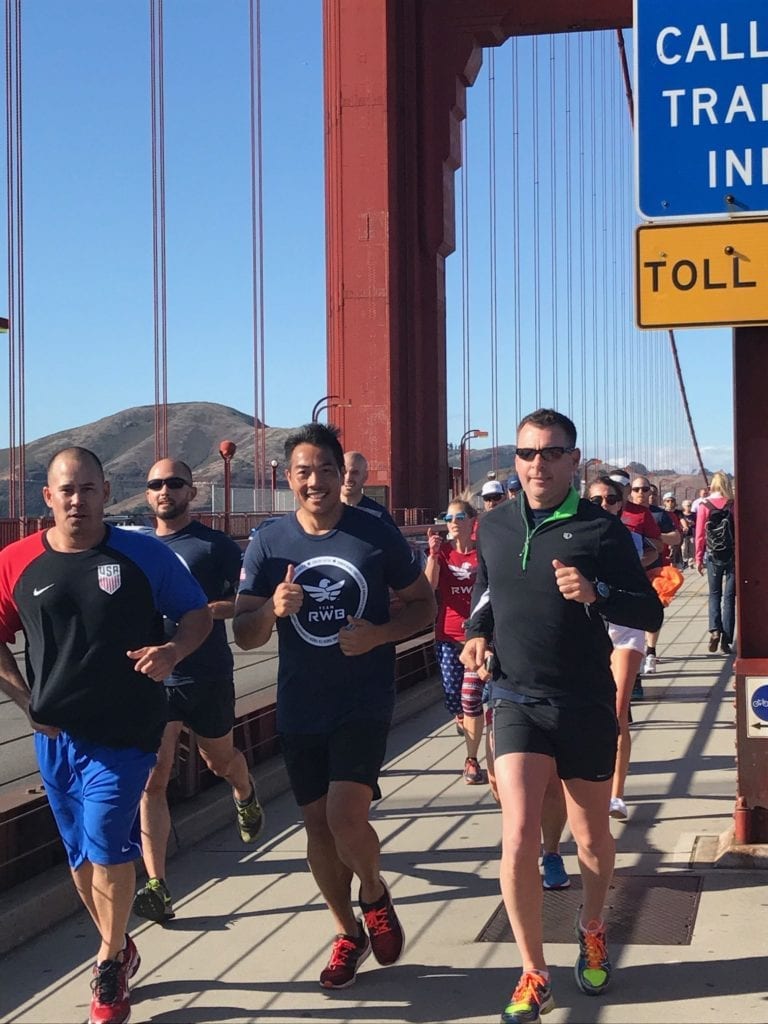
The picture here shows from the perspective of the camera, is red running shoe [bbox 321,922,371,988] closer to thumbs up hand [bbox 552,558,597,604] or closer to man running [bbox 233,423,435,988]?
man running [bbox 233,423,435,988]

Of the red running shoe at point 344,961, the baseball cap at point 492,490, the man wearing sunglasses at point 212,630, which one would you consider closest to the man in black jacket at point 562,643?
the red running shoe at point 344,961

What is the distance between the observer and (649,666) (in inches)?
488

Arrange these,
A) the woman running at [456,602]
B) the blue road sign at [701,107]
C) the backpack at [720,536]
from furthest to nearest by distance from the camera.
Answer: the backpack at [720,536]
the woman running at [456,602]
the blue road sign at [701,107]

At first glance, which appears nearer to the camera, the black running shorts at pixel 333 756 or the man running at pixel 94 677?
the man running at pixel 94 677

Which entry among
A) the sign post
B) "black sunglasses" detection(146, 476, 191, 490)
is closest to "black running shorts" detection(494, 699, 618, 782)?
the sign post

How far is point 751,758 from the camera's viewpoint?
221 inches

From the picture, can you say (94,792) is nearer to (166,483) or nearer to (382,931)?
(382,931)

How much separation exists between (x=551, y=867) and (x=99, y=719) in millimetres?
2034

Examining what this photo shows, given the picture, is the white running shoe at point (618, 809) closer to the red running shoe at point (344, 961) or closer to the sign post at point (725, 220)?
the sign post at point (725, 220)

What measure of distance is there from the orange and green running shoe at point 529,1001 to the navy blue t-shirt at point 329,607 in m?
0.91

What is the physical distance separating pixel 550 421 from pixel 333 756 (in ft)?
3.82

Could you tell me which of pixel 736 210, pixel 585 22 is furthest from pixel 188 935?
pixel 585 22

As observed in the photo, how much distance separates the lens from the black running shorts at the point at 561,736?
13.7 ft

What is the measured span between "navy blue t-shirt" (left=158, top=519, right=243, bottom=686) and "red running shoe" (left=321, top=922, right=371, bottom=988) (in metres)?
1.52
